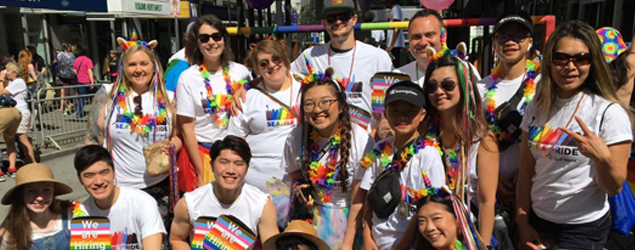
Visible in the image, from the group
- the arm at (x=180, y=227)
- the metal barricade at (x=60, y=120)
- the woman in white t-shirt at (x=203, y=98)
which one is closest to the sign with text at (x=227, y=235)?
the arm at (x=180, y=227)

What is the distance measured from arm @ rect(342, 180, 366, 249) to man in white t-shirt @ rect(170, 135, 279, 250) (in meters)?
0.44

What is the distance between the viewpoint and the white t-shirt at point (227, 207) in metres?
2.69

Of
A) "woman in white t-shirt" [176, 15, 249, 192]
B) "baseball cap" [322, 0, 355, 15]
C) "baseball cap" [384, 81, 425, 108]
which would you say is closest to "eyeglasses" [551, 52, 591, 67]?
"baseball cap" [384, 81, 425, 108]

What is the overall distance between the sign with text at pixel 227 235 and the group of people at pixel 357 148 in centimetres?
3

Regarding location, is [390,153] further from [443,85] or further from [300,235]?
[300,235]

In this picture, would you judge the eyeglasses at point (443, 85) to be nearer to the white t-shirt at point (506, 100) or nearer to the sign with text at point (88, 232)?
the white t-shirt at point (506, 100)

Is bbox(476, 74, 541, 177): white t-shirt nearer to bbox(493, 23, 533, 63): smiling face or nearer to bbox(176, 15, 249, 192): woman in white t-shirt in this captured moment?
bbox(493, 23, 533, 63): smiling face

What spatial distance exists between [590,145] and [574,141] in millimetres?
113

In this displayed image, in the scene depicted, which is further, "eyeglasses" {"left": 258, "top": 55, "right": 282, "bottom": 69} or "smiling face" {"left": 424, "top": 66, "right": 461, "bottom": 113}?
"eyeglasses" {"left": 258, "top": 55, "right": 282, "bottom": 69}

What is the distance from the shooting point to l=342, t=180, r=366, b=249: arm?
8.31 feet

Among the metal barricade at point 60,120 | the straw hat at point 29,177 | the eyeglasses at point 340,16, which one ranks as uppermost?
the eyeglasses at point 340,16

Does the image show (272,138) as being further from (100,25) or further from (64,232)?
(100,25)

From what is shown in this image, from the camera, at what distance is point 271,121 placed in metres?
3.10

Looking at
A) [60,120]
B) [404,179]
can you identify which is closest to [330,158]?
[404,179]
